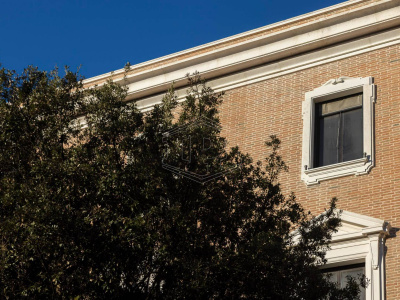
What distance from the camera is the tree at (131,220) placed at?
12.2 m

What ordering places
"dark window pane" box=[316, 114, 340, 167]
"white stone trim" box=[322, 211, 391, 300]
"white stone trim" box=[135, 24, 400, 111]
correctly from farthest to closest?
"white stone trim" box=[135, 24, 400, 111], "dark window pane" box=[316, 114, 340, 167], "white stone trim" box=[322, 211, 391, 300]

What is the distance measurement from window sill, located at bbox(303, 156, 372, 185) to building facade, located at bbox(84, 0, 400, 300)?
2cm

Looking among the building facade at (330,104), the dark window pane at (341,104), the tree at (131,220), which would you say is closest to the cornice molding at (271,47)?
the building facade at (330,104)

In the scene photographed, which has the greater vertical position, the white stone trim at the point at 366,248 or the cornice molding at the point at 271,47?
the cornice molding at the point at 271,47

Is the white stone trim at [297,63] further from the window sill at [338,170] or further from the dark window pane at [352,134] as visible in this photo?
the window sill at [338,170]

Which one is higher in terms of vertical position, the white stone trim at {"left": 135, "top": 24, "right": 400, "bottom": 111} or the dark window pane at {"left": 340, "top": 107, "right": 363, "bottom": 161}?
the white stone trim at {"left": 135, "top": 24, "right": 400, "bottom": 111}

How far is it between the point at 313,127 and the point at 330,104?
2.61 ft

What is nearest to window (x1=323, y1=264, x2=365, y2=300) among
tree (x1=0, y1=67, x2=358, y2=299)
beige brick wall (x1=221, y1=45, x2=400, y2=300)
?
beige brick wall (x1=221, y1=45, x2=400, y2=300)

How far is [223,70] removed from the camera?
2138cm

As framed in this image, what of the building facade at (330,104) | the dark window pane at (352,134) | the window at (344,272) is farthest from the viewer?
the dark window pane at (352,134)

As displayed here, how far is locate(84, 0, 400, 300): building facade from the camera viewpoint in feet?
55.4

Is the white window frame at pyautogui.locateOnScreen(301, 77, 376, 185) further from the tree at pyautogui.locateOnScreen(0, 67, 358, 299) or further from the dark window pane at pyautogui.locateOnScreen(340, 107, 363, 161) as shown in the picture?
the tree at pyautogui.locateOnScreen(0, 67, 358, 299)

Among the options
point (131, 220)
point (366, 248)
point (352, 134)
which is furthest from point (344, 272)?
point (131, 220)

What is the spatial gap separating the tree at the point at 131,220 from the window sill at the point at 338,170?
405cm
